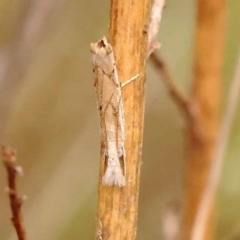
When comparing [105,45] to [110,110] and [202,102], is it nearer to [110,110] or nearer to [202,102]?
[110,110]

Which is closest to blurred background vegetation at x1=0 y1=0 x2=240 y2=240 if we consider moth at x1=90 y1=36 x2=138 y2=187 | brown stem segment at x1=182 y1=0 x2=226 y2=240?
brown stem segment at x1=182 y1=0 x2=226 y2=240

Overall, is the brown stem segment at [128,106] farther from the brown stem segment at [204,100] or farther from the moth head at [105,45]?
the brown stem segment at [204,100]

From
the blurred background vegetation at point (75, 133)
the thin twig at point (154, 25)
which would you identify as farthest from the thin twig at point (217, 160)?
the blurred background vegetation at point (75, 133)

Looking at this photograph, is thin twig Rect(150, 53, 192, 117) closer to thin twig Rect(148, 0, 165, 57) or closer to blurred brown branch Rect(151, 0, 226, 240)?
blurred brown branch Rect(151, 0, 226, 240)

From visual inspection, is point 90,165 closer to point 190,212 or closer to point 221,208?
point 221,208

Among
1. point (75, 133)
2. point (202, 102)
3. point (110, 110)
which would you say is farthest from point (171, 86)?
point (75, 133)
